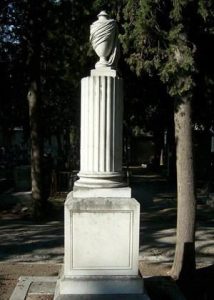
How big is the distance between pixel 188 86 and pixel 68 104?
2260 cm

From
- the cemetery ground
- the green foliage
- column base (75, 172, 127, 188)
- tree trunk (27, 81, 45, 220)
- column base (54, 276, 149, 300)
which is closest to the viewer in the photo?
column base (54, 276, 149, 300)

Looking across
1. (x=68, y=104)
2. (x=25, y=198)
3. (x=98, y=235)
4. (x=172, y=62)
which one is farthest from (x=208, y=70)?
(x=68, y=104)

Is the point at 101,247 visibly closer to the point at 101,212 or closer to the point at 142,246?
the point at 101,212

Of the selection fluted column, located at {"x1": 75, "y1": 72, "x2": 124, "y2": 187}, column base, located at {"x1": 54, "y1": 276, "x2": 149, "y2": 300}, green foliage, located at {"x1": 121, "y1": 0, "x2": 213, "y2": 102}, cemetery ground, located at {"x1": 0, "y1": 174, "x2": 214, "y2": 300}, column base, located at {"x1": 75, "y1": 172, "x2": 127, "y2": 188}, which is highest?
green foliage, located at {"x1": 121, "y1": 0, "x2": 213, "y2": 102}

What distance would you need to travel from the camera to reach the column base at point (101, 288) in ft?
20.1

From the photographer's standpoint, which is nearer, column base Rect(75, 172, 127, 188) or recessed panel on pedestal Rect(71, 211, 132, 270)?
recessed panel on pedestal Rect(71, 211, 132, 270)

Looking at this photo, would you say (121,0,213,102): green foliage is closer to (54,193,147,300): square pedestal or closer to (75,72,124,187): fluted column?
(75,72,124,187): fluted column

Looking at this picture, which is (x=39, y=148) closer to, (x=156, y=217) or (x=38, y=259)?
(x=156, y=217)

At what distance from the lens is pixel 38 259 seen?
1018 centimetres

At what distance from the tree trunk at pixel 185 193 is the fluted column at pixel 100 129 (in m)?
2.36

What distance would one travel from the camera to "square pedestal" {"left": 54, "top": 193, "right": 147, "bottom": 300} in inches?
241

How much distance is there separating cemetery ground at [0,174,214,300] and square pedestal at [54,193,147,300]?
3.07ft

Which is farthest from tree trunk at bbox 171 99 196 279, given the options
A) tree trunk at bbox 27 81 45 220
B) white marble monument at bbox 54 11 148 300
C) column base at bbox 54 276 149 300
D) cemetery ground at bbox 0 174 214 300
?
tree trunk at bbox 27 81 45 220

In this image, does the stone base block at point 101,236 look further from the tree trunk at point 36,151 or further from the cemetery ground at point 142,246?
the tree trunk at point 36,151
